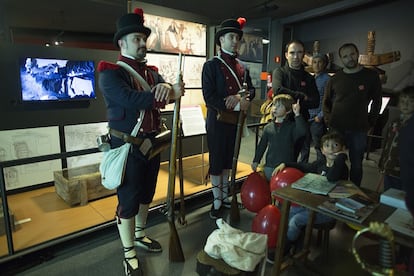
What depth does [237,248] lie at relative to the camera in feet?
4.91

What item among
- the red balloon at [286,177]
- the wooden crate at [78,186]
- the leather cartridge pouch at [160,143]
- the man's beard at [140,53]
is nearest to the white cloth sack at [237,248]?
the red balloon at [286,177]

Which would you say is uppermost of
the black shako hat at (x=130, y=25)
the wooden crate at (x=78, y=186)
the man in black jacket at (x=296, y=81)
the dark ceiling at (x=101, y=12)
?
the dark ceiling at (x=101, y=12)

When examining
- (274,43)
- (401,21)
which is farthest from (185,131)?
(274,43)

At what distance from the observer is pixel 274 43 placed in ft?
23.0

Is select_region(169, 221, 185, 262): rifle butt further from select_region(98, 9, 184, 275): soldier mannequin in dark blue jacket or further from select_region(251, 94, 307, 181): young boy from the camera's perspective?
select_region(251, 94, 307, 181): young boy

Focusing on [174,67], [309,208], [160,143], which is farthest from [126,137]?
[174,67]

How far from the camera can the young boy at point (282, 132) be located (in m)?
2.22

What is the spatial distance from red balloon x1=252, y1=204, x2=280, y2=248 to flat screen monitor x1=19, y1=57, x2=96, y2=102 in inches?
91.3

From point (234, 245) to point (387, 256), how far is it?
792 mm

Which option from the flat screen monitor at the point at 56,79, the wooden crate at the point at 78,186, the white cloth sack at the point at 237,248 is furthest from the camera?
the flat screen monitor at the point at 56,79

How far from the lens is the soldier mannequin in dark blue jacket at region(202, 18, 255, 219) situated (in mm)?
2277

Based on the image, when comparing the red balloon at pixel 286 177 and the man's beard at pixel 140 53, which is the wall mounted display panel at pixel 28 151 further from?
the red balloon at pixel 286 177

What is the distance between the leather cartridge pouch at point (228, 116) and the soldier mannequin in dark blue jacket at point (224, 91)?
0.03 m

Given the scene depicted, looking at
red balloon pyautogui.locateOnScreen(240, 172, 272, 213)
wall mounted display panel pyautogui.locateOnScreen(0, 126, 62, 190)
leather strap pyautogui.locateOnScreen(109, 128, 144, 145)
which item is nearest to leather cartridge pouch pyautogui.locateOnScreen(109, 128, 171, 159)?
leather strap pyautogui.locateOnScreen(109, 128, 144, 145)
